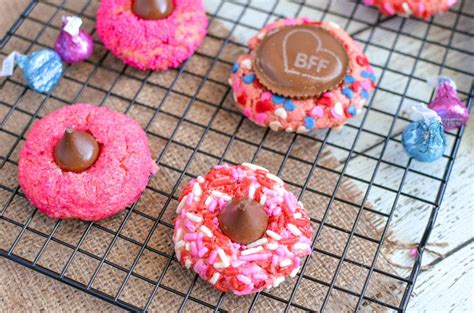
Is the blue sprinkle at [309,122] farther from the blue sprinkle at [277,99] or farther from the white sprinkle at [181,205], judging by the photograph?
the white sprinkle at [181,205]

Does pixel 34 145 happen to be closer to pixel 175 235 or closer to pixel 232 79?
pixel 175 235

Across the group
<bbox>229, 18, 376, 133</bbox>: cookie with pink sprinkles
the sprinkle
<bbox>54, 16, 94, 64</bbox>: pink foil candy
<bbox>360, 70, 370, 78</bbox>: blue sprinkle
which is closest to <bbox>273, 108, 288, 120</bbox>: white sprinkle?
<bbox>229, 18, 376, 133</bbox>: cookie with pink sprinkles

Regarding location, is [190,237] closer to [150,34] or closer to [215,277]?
[215,277]

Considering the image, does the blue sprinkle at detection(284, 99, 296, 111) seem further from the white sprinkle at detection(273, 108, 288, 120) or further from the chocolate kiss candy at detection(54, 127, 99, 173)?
the chocolate kiss candy at detection(54, 127, 99, 173)

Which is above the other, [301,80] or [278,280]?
[301,80]

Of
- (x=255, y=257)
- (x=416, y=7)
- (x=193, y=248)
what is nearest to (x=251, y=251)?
(x=255, y=257)

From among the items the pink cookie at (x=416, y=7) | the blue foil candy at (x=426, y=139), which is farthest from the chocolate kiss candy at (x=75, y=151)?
the pink cookie at (x=416, y=7)
